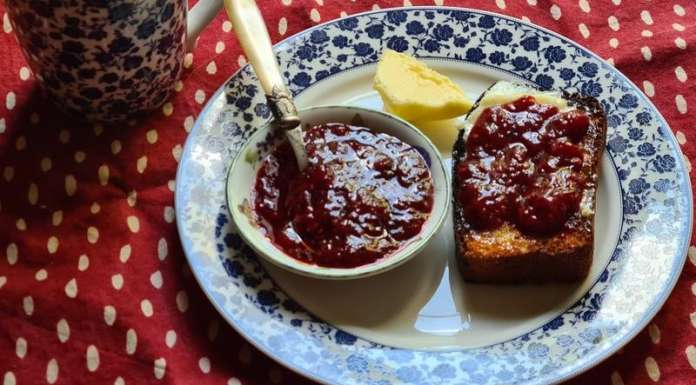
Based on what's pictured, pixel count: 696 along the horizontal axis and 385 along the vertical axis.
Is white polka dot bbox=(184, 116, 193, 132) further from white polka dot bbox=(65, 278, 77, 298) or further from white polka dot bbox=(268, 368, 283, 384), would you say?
white polka dot bbox=(268, 368, 283, 384)

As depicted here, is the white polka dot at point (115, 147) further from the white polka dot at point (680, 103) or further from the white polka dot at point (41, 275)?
the white polka dot at point (680, 103)

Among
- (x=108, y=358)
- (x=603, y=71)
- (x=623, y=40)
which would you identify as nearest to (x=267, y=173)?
(x=108, y=358)

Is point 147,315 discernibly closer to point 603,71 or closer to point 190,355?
point 190,355

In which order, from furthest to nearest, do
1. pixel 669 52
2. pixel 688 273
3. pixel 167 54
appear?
pixel 669 52, pixel 167 54, pixel 688 273

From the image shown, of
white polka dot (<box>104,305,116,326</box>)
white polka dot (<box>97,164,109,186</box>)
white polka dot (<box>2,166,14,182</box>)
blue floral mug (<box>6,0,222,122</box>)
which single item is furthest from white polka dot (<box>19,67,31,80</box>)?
white polka dot (<box>104,305,116,326</box>)

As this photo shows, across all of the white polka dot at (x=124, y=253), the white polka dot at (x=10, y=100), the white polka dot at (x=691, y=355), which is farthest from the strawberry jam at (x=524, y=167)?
the white polka dot at (x=10, y=100)

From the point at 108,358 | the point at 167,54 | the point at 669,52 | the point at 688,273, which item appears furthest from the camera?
the point at 669,52

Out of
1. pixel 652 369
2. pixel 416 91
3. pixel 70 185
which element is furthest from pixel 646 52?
pixel 70 185
